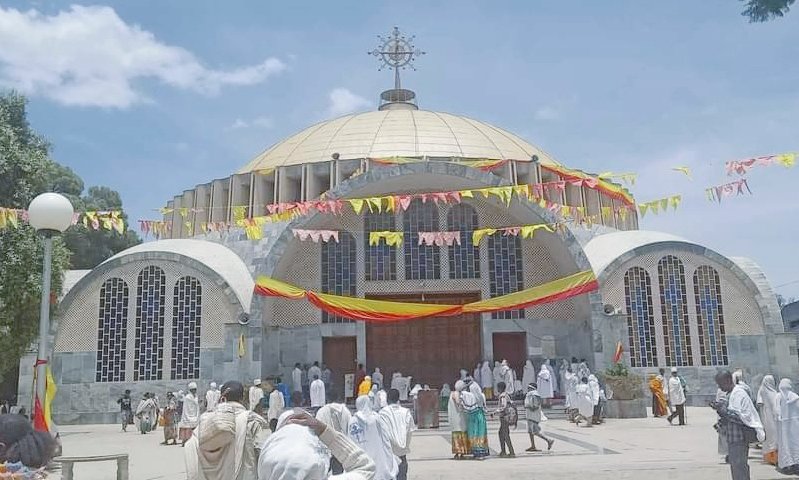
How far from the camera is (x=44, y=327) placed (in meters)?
7.77

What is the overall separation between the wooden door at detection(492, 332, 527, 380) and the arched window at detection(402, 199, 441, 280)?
2510 millimetres

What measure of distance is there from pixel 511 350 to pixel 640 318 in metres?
3.69

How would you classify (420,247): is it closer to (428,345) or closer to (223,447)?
(428,345)

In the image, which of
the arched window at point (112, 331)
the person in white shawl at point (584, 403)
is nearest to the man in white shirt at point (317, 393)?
the person in white shawl at point (584, 403)

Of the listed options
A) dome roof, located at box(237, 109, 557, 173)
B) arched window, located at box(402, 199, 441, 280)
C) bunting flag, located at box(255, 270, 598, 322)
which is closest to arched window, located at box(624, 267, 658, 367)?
bunting flag, located at box(255, 270, 598, 322)

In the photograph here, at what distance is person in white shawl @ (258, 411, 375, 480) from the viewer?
2953 millimetres

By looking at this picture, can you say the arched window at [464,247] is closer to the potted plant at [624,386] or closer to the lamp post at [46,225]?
the potted plant at [624,386]

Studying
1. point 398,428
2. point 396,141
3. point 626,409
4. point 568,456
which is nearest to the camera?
point 398,428

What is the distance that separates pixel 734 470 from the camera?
23.7 feet

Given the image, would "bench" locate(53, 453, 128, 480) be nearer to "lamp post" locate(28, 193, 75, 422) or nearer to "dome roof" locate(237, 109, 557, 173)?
"lamp post" locate(28, 193, 75, 422)

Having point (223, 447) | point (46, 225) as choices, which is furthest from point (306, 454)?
point (46, 225)

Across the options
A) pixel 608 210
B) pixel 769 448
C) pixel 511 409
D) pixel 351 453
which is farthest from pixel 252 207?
pixel 351 453

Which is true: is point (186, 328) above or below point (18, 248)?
below

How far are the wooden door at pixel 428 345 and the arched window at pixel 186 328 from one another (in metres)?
4.79
